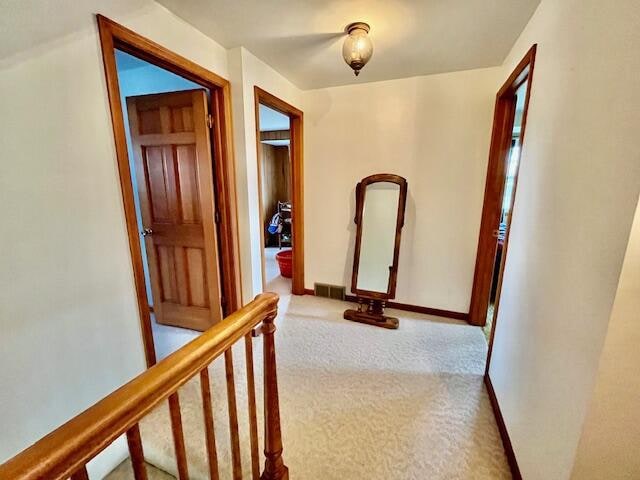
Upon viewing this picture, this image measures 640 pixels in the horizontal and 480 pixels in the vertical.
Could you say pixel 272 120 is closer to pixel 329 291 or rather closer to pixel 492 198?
pixel 329 291

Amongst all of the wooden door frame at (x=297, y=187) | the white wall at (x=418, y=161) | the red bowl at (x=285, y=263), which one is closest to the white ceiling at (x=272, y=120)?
the wooden door frame at (x=297, y=187)

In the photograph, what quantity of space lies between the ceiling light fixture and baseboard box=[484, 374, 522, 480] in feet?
7.09

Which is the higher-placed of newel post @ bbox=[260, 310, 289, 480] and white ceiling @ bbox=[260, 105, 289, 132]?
white ceiling @ bbox=[260, 105, 289, 132]

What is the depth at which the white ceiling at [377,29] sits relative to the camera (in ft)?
4.87

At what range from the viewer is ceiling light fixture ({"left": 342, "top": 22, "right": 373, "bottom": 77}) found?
5.41 feet

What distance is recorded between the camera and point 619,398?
79cm

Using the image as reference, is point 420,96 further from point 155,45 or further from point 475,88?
point 155,45

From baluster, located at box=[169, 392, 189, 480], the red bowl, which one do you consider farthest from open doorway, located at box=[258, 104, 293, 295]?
baluster, located at box=[169, 392, 189, 480]

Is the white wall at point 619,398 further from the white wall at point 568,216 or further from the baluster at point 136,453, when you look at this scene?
the baluster at point 136,453

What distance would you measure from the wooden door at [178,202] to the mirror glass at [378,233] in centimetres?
141

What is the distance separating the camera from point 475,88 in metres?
2.32

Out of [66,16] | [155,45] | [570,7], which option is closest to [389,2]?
[570,7]

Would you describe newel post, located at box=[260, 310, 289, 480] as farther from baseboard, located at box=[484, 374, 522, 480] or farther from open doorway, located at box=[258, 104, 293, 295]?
open doorway, located at box=[258, 104, 293, 295]

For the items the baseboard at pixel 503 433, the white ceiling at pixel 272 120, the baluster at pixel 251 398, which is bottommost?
the baseboard at pixel 503 433
